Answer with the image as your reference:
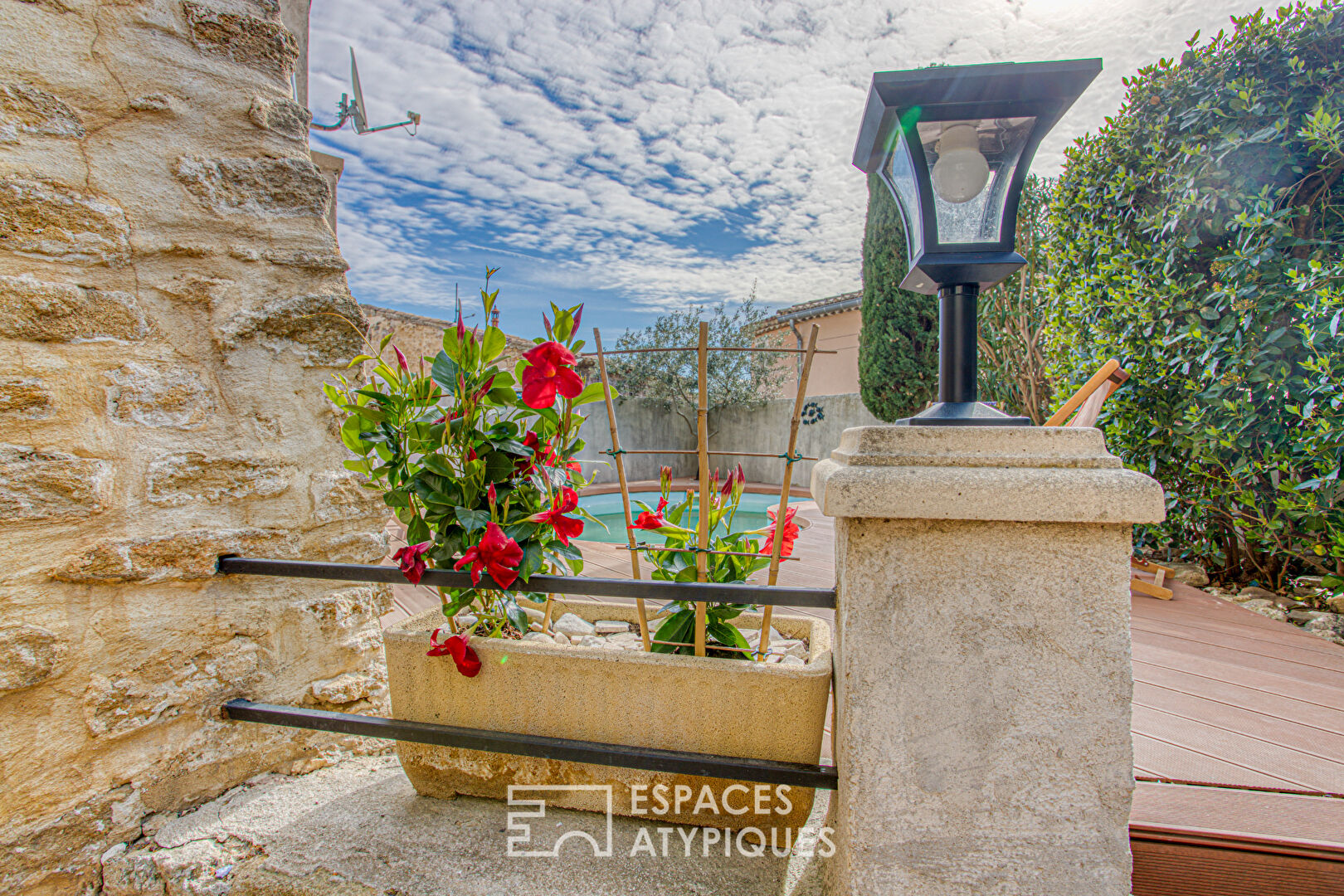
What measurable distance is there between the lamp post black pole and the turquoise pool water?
179 inches

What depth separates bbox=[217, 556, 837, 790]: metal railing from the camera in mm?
951

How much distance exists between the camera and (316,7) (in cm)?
175

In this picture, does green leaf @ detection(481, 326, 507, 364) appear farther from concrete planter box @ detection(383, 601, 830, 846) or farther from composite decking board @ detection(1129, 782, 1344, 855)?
composite decking board @ detection(1129, 782, 1344, 855)

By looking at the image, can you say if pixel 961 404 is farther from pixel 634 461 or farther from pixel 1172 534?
pixel 634 461

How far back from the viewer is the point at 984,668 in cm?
81

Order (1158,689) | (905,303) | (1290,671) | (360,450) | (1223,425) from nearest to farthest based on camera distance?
(360,450), (1158,689), (1290,671), (1223,425), (905,303)

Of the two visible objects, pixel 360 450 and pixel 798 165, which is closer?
pixel 360 450

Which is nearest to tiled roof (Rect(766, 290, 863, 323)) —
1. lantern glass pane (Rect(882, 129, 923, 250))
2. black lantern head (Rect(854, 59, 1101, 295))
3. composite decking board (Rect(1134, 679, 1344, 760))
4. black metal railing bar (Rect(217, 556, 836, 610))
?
composite decking board (Rect(1134, 679, 1344, 760))

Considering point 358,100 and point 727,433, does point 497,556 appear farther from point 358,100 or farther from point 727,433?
point 727,433

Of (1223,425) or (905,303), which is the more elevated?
(905,303)

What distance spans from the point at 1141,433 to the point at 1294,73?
1544mm

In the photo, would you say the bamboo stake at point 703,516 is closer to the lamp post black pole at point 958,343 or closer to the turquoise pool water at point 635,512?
the lamp post black pole at point 958,343

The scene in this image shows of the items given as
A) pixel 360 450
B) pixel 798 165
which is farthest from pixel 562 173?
pixel 360 450

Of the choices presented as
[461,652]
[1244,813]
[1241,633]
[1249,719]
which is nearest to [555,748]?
[461,652]
